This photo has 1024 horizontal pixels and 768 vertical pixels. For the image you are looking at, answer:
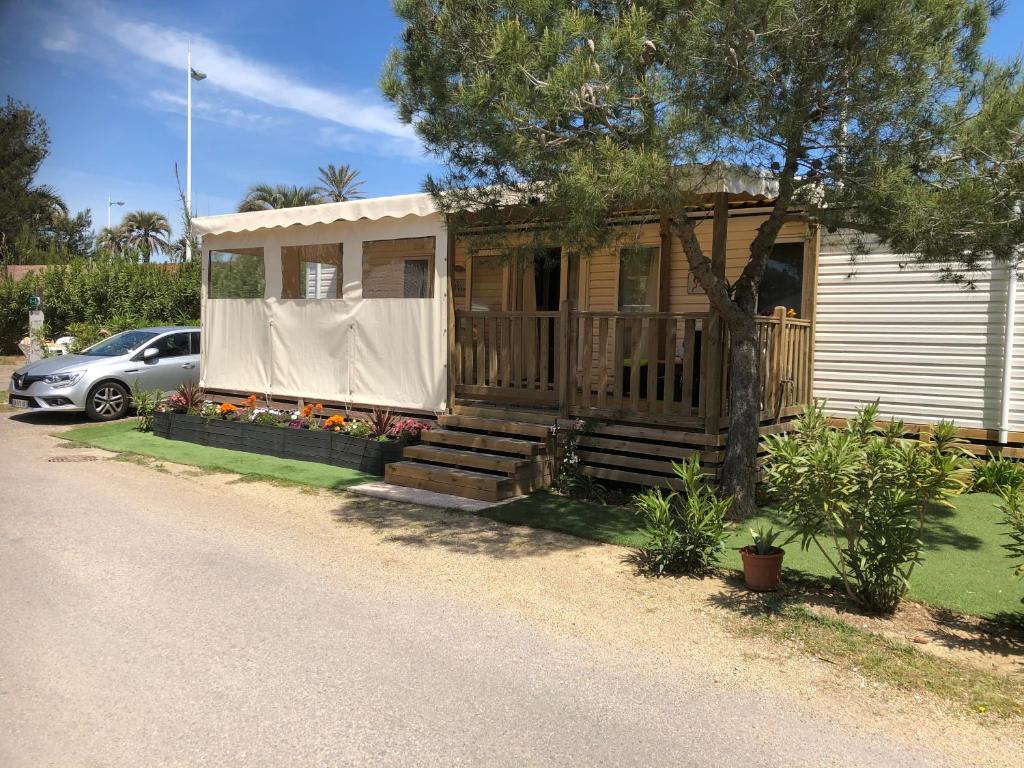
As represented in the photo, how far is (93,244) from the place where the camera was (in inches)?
1903

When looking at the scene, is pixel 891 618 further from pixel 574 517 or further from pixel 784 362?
pixel 784 362

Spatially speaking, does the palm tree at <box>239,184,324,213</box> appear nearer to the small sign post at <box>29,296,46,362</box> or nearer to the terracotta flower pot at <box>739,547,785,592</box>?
the small sign post at <box>29,296,46,362</box>

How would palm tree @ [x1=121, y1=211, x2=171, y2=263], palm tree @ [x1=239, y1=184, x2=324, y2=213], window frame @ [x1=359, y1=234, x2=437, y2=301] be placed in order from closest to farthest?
window frame @ [x1=359, y1=234, x2=437, y2=301]
palm tree @ [x1=239, y1=184, x2=324, y2=213]
palm tree @ [x1=121, y1=211, x2=171, y2=263]

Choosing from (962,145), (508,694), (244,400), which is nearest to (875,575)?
(508,694)

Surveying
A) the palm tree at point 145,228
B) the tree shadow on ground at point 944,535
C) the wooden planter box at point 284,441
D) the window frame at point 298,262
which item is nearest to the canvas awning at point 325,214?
the window frame at point 298,262

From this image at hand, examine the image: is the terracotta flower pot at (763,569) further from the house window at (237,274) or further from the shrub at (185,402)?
the shrub at (185,402)

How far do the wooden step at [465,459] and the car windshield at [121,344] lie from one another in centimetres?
706

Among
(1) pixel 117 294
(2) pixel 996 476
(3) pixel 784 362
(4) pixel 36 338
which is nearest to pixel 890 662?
(2) pixel 996 476

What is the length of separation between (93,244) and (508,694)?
172ft

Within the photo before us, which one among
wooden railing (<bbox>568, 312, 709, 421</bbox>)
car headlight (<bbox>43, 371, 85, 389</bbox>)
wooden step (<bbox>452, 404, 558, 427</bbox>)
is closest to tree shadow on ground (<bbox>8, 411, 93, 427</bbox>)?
car headlight (<bbox>43, 371, 85, 389</bbox>)

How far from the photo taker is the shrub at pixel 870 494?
463 centimetres

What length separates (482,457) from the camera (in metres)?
8.20

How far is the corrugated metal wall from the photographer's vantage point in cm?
854

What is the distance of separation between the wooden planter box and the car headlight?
6.87ft
